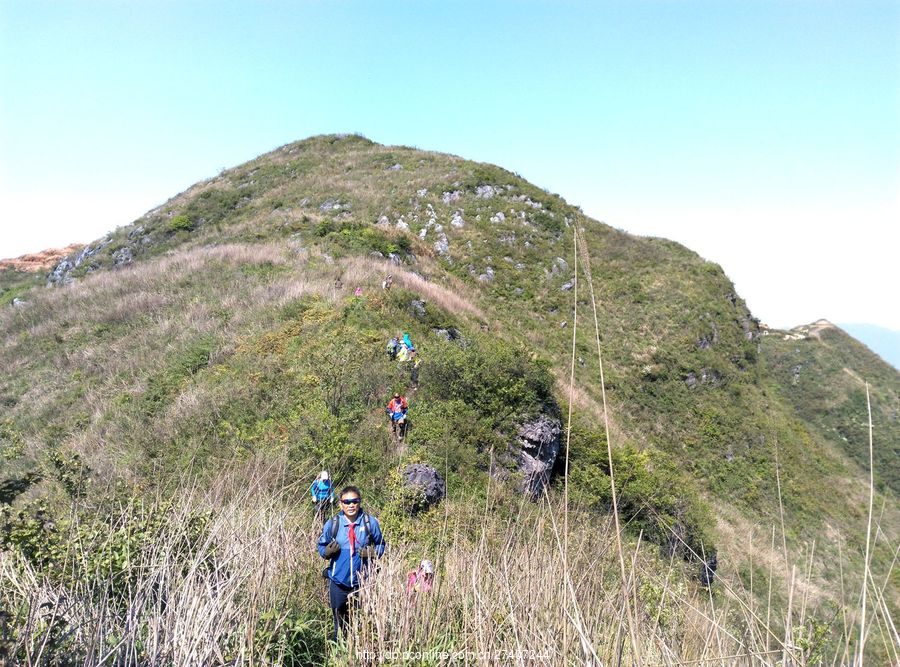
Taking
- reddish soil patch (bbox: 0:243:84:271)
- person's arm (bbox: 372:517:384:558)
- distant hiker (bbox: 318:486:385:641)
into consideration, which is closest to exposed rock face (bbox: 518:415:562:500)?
person's arm (bbox: 372:517:384:558)

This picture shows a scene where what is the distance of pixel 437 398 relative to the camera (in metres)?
10.3

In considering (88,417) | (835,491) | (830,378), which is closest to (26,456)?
(88,417)

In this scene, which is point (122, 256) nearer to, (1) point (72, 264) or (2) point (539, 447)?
(1) point (72, 264)

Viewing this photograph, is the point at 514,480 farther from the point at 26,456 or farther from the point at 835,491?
the point at 835,491

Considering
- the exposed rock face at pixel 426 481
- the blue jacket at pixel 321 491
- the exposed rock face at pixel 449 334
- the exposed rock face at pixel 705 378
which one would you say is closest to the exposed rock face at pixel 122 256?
the exposed rock face at pixel 449 334

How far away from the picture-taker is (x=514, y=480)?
28.6 feet

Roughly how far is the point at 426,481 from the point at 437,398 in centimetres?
297

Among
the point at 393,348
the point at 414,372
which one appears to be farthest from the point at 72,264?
the point at 414,372

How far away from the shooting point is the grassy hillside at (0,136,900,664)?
11.9ft

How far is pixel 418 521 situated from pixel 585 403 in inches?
503

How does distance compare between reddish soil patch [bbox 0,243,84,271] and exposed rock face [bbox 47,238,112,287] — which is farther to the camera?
reddish soil patch [bbox 0,243,84,271]

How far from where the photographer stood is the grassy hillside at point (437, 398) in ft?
11.9

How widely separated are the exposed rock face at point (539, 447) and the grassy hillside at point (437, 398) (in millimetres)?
326

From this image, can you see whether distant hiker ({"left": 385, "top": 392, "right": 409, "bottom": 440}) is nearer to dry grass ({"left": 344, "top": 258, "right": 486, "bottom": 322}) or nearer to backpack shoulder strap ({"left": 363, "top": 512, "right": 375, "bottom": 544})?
backpack shoulder strap ({"left": 363, "top": 512, "right": 375, "bottom": 544})
